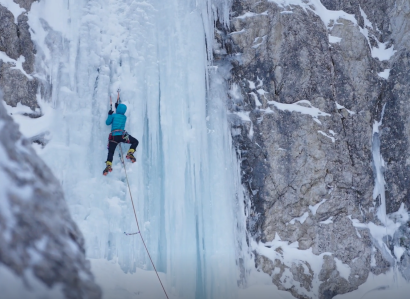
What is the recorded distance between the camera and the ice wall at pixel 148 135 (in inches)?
233

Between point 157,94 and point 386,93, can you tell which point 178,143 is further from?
point 386,93

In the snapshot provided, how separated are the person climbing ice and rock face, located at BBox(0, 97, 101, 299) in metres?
4.08

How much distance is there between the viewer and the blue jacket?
232 inches

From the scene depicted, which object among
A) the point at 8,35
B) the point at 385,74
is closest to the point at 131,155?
the point at 8,35

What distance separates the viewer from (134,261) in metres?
5.79

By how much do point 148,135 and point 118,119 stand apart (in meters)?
0.66

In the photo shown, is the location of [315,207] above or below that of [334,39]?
below

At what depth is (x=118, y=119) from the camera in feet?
19.4

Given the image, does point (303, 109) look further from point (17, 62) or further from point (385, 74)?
point (17, 62)

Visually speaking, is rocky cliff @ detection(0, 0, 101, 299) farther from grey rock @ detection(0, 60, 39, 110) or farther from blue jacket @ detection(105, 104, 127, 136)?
grey rock @ detection(0, 60, 39, 110)

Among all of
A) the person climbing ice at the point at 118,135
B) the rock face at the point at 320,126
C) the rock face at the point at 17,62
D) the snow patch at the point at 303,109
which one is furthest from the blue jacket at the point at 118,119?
the snow patch at the point at 303,109

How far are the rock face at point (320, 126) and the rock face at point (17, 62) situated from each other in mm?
3389

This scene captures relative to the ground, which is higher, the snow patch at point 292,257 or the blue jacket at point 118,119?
the blue jacket at point 118,119

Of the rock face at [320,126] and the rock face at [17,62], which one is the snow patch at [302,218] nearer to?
the rock face at [320,126]
